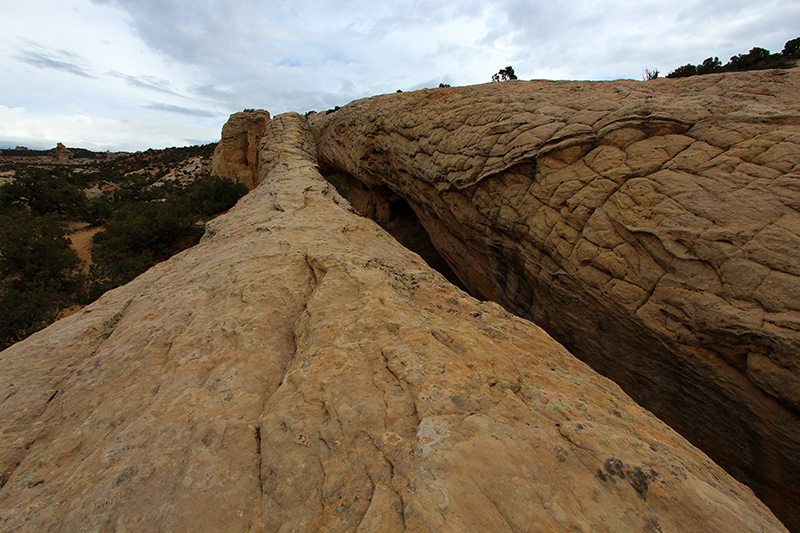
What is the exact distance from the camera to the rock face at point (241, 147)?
15.9 m

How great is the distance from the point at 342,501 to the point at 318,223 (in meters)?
4.24

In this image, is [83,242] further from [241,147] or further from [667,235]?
[667,235]

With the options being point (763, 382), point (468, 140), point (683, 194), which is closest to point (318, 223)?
point (468, 140)

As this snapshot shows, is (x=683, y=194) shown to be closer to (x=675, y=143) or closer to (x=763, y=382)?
(x=675, y=143)

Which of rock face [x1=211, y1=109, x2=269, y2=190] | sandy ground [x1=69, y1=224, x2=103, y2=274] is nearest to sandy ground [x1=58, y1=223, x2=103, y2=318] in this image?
sandy ground [x1=69, y1=224, x2=103, y2=274]

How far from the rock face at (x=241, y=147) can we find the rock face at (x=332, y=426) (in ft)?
48.2

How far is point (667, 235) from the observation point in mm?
4613

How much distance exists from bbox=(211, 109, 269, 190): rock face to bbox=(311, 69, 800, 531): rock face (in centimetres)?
1184

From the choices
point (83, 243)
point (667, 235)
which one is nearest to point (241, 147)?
point (83, 243)

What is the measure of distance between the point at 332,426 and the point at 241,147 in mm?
18020

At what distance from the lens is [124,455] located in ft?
6.21

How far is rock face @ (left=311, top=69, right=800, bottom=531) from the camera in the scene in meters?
3.91

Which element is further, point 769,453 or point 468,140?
point 468,140

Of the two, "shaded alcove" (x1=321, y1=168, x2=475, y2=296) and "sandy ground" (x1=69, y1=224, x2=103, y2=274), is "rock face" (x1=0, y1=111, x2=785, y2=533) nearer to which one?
"shaded alcove" (x1=321, y1=168, x2=475, y2=296)
